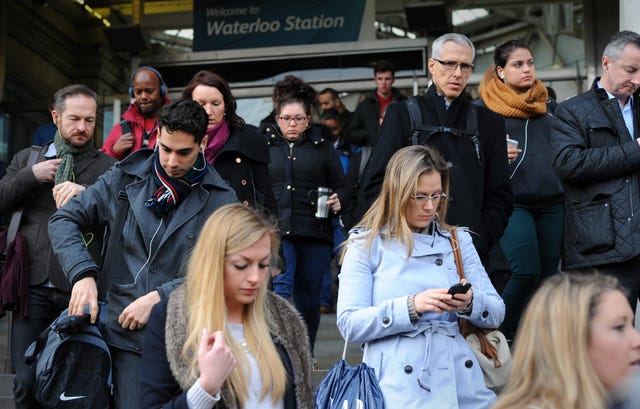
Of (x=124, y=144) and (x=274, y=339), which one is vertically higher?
(x=124, y=144)

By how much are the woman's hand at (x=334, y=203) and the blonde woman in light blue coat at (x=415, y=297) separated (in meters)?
2.98

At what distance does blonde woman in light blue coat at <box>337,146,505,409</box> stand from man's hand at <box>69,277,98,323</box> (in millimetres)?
1053

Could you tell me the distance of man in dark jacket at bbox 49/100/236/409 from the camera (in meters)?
4.93

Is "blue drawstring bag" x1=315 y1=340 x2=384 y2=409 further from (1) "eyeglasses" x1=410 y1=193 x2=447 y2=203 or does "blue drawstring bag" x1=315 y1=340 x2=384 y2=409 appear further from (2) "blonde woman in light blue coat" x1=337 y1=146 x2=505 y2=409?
(1) "eyeglasses" x1=410 y1=193 x2=447 y2=203

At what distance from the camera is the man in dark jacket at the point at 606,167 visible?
20.0ft

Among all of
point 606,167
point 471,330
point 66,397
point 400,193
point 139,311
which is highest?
point 606,167

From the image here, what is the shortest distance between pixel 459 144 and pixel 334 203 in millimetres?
2126

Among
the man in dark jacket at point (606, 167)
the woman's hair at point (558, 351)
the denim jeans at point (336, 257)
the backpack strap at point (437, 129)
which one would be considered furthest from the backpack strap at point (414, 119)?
the denim jeans at point (336, 257)

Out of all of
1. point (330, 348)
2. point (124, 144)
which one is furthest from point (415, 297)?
point (330, 348)

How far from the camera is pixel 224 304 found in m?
4.00

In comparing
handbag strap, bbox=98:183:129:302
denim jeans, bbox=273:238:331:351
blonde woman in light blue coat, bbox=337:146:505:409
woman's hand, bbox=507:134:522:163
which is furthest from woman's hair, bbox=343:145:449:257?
denim jeans, bbox=273:238:331:351

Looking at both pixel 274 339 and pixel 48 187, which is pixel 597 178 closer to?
pixel 274 339

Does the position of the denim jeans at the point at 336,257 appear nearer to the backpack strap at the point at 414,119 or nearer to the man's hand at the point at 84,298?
the backpack strap at the point at 414,119

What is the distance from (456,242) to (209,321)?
5.12 ft
